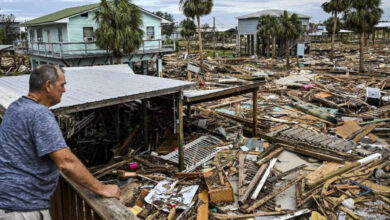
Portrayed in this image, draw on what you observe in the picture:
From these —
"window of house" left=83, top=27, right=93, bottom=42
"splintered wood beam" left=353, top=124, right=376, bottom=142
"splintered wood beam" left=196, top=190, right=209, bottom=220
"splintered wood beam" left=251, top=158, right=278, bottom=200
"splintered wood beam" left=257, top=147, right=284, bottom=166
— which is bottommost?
"splintered wood beam" left=196, top=190, right=209, bottom=220

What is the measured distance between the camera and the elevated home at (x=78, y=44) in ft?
→ 81.3

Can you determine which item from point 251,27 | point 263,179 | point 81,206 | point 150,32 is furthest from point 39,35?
point 81,206

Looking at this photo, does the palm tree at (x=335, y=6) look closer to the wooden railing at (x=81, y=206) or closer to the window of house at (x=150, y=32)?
the window of house at (x=150, y=32)

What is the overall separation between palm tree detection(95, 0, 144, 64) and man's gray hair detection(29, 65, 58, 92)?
20529 mm

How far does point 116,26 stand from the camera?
2236 centimetres

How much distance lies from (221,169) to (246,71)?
73.5ft

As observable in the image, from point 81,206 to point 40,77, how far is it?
1078mm

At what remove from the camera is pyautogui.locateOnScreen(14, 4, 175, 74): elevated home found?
24.8m

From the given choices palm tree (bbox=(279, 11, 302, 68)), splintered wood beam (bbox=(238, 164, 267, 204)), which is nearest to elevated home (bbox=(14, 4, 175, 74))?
palm tree (bbox=(279, 11, 302, 68))

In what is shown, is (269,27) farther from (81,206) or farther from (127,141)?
(81,206)

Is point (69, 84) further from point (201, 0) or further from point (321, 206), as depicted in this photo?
point (201, 0)

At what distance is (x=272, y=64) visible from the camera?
38812mm

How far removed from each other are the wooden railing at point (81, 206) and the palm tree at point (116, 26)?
797 inches

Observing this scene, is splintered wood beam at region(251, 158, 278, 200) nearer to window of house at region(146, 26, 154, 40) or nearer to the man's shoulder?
the man's shoulder
